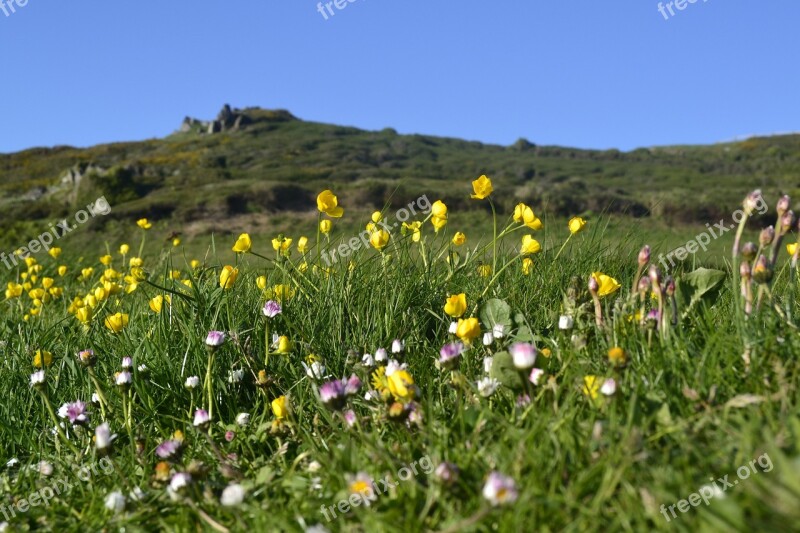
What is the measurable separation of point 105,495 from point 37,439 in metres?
0.86

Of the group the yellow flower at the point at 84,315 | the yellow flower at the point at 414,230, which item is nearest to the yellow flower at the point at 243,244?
the yellow flower at the point at 84,315

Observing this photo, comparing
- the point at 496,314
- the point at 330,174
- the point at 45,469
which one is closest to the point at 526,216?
the point at 496,314

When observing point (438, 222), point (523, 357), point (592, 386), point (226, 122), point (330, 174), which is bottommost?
point (592, 386)

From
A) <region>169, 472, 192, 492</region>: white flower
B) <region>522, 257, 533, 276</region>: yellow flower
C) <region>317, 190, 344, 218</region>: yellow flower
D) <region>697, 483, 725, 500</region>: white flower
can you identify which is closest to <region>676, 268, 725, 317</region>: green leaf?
<region>522, 257, 533, 276</region>: yellow flower

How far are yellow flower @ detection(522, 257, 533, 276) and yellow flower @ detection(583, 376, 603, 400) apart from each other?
161cm

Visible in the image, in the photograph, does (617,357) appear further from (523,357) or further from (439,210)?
(439,210)

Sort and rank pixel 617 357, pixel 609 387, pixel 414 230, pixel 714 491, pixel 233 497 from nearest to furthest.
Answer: pixel 714 491
pixel 233 497
pixel 609 387
pixel 617 357
pixel 414 230

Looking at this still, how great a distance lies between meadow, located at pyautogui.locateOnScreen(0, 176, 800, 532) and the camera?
1.32m

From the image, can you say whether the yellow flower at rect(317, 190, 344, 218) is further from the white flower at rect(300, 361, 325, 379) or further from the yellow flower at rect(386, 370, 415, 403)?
the yellow flower at rect(386, 370, 415, 403)

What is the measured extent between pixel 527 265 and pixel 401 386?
1.71 meters

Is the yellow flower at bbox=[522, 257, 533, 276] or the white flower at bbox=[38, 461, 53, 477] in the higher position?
the yellow flower at bbox=[522, 257, 533, 276]

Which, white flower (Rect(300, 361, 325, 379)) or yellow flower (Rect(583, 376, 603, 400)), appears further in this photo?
white flower (Rect(300, 361, 325, 379))

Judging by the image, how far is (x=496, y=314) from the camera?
258 cm

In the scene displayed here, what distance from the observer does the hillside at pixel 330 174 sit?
2156cm
